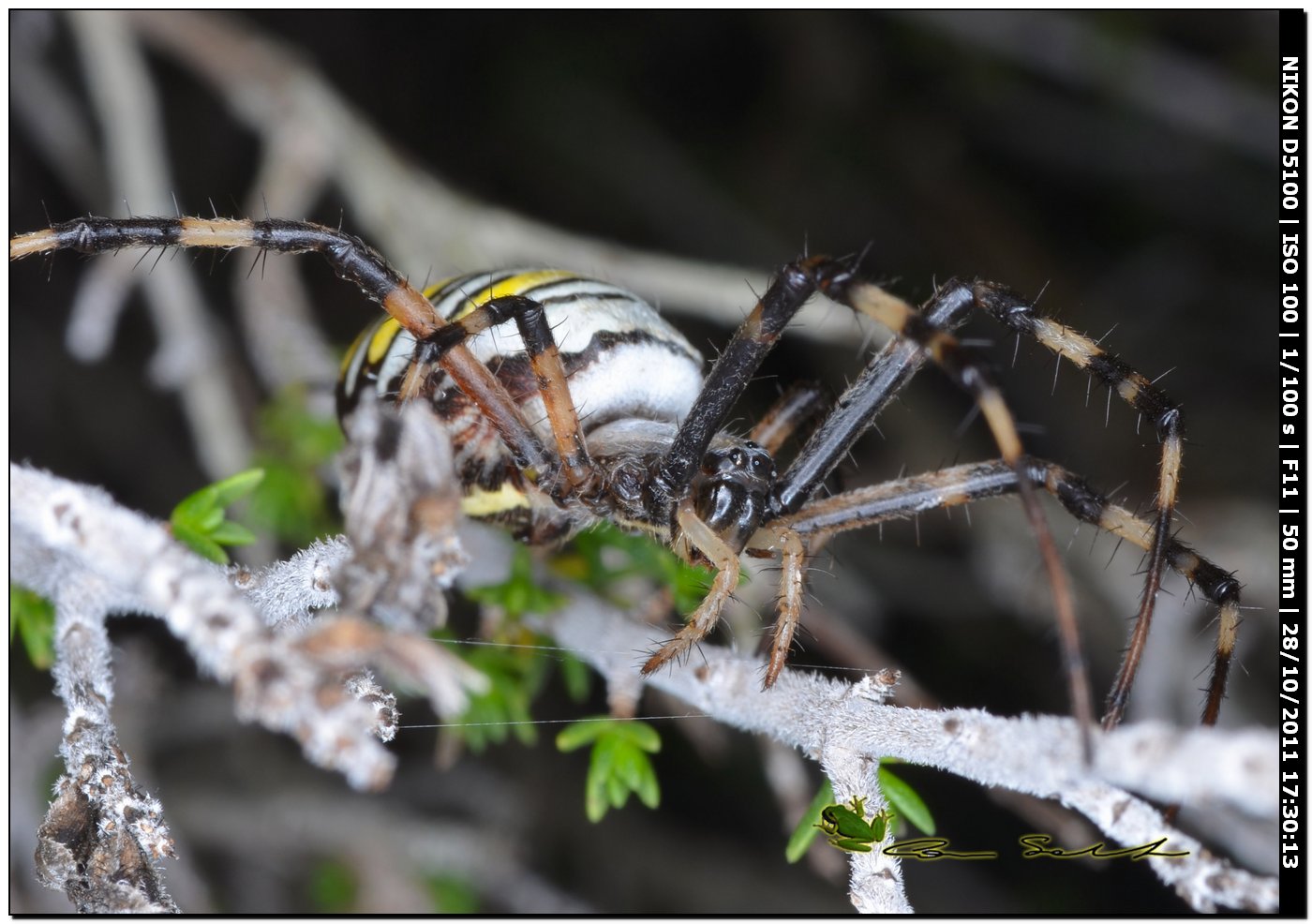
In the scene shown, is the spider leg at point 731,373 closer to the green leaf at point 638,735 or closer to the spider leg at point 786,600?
the spider leg at point 786,600

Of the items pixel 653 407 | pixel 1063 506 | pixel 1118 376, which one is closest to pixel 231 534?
pixel 653 407

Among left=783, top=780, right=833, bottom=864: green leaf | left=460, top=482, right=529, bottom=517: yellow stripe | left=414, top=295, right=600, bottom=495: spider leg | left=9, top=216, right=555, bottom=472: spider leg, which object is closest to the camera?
left=783, top=780, right=833, bottom=864: green leaf

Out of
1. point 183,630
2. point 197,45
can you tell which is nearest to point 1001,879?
point 183,630

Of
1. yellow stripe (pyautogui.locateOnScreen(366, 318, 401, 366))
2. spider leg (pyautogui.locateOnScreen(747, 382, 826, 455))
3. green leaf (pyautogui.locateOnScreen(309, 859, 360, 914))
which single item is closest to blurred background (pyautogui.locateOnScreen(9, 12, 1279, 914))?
green leaf (pyautogui.locateOnScreen(309, 859, 360, 914))

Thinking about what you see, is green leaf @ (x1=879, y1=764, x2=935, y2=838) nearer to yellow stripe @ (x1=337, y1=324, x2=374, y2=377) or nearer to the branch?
the branch

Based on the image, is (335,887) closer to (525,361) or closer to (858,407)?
(525,361)

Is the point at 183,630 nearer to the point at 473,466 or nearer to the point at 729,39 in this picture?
the point at 473,466
